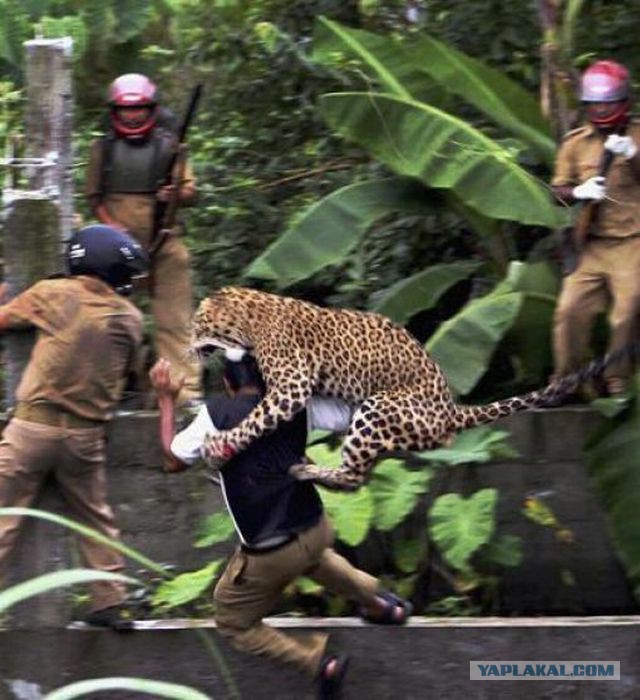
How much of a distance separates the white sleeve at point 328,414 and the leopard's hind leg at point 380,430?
64 mm

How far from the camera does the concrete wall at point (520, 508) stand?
657cm

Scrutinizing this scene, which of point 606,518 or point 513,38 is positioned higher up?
point 513,38

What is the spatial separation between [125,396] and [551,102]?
246cm

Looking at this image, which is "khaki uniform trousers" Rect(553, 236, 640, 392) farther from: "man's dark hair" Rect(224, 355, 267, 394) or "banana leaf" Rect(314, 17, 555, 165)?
"man's dark hair" Rect(224, 355, 267, 394)

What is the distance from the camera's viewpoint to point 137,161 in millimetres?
7184

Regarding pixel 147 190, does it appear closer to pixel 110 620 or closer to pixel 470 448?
pixel 470 448

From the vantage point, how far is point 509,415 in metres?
6.34

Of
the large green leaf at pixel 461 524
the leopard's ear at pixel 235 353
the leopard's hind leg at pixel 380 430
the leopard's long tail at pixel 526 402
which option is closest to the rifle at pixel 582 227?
→ the leopard's long tail at pixel 526 402

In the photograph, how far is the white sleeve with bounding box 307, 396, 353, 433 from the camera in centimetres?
563

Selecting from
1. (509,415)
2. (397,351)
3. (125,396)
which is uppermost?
(397,351)

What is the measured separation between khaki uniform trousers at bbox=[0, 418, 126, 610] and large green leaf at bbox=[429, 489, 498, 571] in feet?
4.31

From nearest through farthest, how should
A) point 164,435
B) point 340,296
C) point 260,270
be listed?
point 164,435 → point 260,270 → point 340,296

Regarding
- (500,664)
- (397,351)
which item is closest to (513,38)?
(397,351)

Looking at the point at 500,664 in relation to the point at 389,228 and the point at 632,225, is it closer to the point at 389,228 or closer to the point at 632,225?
the point at 632,225
